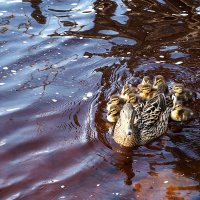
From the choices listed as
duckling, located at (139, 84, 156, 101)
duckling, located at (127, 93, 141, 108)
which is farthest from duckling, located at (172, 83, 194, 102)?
duckling, located at (127, 93, 141, 108)

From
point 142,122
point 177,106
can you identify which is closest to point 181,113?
point 177,106

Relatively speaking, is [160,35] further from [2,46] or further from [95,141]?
[95,141]

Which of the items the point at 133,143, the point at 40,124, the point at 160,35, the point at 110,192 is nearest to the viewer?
the point at 110,192

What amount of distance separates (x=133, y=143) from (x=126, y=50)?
7.27ft

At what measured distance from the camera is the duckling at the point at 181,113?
5.30 metres

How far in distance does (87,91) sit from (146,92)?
0.76m

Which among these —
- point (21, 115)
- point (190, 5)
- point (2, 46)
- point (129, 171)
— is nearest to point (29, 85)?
point (21, 115)

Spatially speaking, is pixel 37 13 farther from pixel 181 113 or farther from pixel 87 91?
pixel 181 113

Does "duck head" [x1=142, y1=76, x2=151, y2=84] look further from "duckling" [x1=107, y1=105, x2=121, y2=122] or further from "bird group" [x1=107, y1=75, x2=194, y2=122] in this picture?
"duckling" [x1=107, y1=105, x2=121, y2=122]

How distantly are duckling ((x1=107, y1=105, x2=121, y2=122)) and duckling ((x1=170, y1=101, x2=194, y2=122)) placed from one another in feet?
1.88

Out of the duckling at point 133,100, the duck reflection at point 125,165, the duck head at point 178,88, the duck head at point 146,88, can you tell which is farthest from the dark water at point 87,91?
the duck head at point 146,88

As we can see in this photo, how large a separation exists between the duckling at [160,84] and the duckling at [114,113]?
1.71 ft

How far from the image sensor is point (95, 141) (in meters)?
5.08

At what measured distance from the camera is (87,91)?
6000 millimetres
